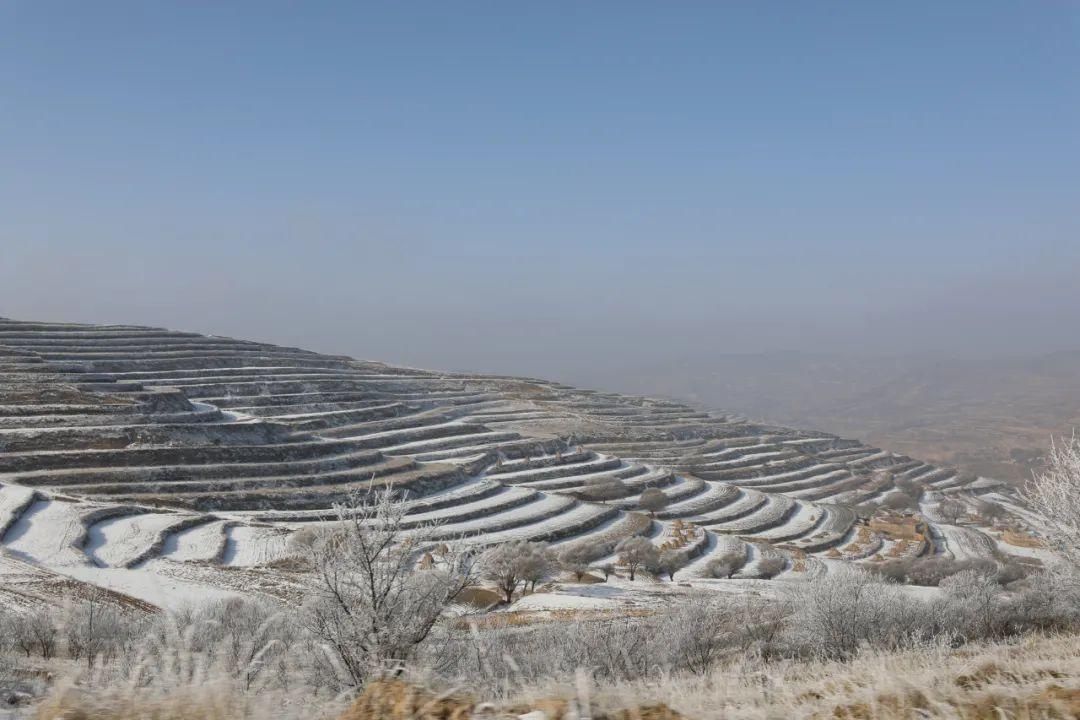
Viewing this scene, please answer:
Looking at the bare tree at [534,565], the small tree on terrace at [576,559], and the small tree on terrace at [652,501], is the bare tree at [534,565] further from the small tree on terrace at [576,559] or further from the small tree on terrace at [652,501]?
the small tree on terrace at [652,501]

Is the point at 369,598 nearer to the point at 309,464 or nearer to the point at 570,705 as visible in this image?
the point at 570,705

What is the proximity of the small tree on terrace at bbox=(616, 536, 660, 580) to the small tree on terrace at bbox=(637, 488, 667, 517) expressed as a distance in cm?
1510

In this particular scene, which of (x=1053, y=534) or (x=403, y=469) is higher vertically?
(x=1053, y=534)

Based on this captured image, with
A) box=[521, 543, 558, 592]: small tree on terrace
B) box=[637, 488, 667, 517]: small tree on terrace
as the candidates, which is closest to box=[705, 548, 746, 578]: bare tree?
box=[521, 543, 558, 592]: small tree on terrace

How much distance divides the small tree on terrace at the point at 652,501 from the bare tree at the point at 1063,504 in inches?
1573

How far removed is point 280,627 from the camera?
16.4 metres

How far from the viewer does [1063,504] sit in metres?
18.2

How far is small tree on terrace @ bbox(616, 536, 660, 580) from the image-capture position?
41188mm

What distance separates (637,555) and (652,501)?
18.9 metres

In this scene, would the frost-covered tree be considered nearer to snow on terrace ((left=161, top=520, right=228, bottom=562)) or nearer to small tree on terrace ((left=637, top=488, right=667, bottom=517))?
snow on terrace ((left=161, top=520, right=228, bottom=562))

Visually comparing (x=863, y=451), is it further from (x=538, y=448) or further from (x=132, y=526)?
(x=132, y=526)

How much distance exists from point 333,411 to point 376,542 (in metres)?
64.2

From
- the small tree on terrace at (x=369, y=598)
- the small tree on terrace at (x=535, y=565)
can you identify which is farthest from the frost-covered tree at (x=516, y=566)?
the small tree on terrace at (x=369, y=598)

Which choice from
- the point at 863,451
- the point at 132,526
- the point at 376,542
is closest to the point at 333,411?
the point at 132,526
